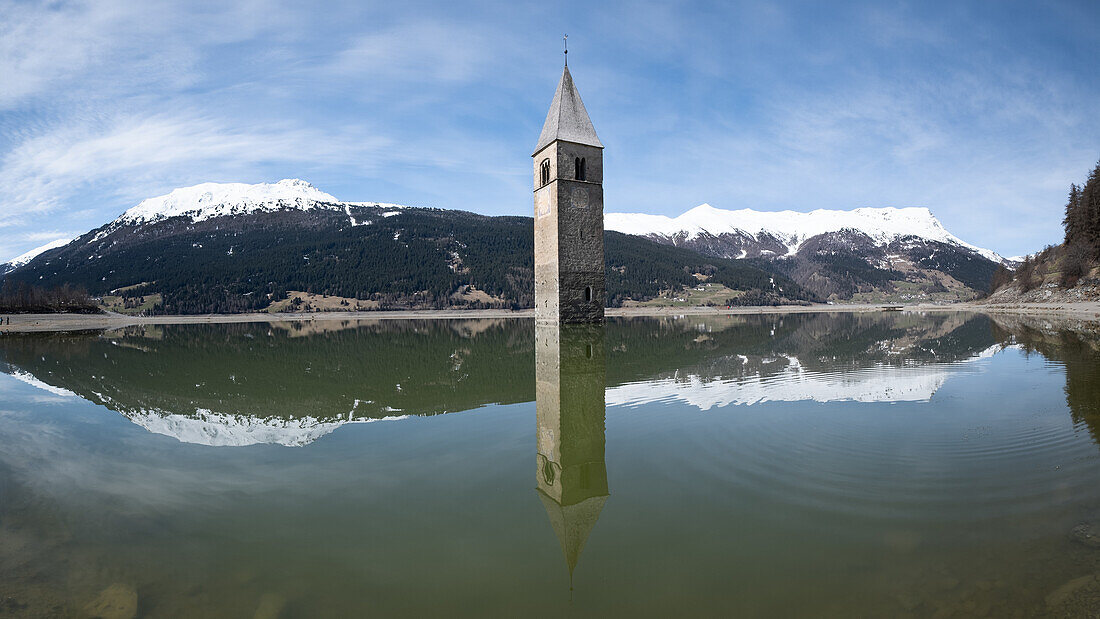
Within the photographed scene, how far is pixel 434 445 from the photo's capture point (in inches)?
388

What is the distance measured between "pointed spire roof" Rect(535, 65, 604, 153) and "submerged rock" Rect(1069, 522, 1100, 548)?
39063 mm

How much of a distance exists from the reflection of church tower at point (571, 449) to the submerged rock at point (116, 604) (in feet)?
12.0

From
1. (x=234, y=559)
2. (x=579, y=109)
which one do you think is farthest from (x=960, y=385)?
(x=579, y=109)

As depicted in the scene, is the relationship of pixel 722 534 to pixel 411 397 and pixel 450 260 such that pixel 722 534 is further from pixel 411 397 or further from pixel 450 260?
pixel 450 260

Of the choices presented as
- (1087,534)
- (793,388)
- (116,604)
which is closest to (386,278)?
(793,388)

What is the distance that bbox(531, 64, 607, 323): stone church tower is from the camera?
1597 inches

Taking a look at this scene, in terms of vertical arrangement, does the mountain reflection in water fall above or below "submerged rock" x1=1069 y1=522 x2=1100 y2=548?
above

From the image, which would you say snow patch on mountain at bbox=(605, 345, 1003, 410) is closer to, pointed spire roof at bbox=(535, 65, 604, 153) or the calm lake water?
the calm lake water

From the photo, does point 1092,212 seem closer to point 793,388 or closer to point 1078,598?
point 793,388

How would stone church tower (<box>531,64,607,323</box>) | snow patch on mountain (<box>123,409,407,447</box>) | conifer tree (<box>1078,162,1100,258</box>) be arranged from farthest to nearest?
conifer tree (<box>1078,162,1100,258</box>) → stone church tower (<box>531,64,607,323</box>) → snow patch on mountain (<box>123,409,407,447</box>)

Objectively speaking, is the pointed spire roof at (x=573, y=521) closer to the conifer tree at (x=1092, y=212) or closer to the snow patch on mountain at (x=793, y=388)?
the snow patch on mountain at (x=793, y=388)

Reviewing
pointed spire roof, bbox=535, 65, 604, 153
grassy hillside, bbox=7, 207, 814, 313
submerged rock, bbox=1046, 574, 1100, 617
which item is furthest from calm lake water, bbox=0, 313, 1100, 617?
grassy hillside, bbox=7, 207, 814, 313

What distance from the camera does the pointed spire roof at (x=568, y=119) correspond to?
42.1 meters

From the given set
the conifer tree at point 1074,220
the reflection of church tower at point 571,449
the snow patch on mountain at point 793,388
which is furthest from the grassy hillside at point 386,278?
the snow patch on mountain at point 793,388
